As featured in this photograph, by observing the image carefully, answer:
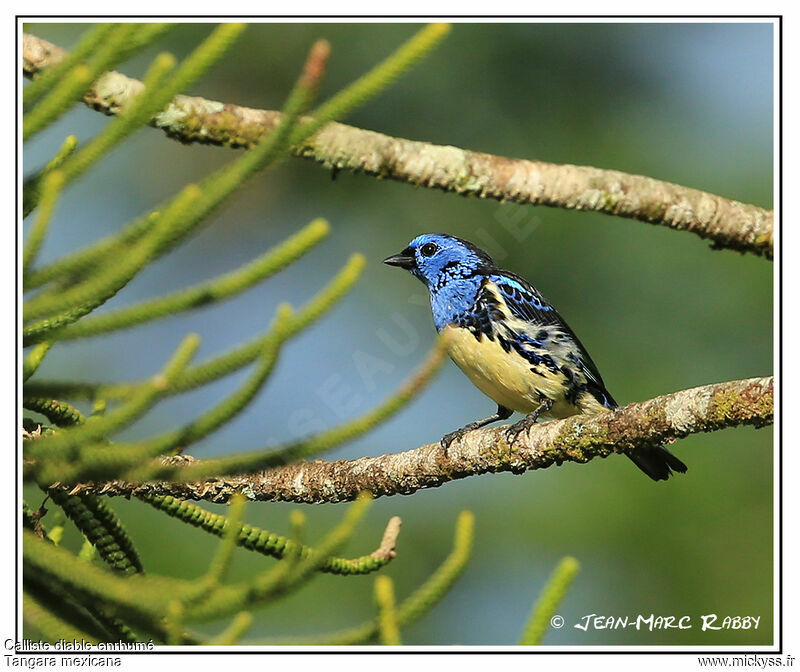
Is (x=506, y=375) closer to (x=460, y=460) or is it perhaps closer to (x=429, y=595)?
(x=460, y=460)

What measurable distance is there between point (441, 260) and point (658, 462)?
A: 60.1 inches

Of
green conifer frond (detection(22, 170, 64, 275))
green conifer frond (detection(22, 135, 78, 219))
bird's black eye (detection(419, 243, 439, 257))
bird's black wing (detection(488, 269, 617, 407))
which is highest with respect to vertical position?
bird's black eye (detection(419, 243, 439, 257))

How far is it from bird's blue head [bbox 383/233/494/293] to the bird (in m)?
0.09

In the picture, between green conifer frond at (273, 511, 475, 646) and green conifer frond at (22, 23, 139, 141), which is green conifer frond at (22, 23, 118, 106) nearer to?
green conifer frond at (22, 23, 139, 141)

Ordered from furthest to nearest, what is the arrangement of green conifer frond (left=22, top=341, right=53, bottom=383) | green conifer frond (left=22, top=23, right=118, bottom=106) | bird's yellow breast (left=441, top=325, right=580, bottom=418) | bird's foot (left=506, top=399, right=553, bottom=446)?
bird's yellow breast (left=441, top=325, right=580, bottom=418) → bird's foot (left=506, top=399, right=553, bottom=446) → green conifer frond (left=22, top=341, right=53, bottom=383) → green conifer frond (left=22, top=23, right=118, bottom=106)

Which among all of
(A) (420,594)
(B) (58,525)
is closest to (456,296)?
(B) (58,525)

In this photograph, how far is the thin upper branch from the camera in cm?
383

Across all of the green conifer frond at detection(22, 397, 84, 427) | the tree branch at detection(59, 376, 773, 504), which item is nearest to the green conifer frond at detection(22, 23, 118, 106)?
the green conifer frond at detection(22, 397, 84, 427)

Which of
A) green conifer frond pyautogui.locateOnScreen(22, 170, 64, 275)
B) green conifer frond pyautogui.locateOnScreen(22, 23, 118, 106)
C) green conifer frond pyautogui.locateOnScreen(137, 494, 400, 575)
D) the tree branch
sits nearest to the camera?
green conifer frond pyautogui.locateOnScreen(22, 170, 64, 275)

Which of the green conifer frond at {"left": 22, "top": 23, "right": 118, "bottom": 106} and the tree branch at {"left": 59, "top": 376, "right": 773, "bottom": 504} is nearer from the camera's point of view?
the green conifer frond at {"left": 22, "top": 23, "right": 118, "bottom": 106}

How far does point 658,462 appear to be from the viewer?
14.9 ft

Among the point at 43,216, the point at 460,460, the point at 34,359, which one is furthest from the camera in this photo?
the point at 460,460

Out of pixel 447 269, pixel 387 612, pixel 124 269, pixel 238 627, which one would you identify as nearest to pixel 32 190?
pixel 124 269
